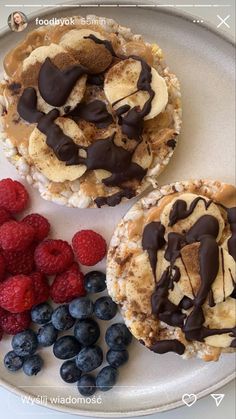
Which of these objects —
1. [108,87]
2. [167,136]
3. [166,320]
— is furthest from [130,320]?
[108,87]

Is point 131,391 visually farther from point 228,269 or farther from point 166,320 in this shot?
point 228,269

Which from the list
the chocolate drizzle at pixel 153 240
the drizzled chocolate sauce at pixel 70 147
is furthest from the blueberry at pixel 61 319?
the drizzled chocolate sauce at pixel 70 147

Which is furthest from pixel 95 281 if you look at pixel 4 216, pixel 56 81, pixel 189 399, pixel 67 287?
pixel 56 81

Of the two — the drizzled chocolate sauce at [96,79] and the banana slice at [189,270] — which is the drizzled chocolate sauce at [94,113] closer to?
the drizzled chocolate sauce at [96,79]

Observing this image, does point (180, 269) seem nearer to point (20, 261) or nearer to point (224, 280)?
point (224, 280)

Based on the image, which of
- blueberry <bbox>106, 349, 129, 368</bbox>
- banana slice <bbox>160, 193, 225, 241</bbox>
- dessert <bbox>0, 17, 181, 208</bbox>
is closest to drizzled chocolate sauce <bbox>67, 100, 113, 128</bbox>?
dessert <bbox>0, 17, 181, 208</bbox>

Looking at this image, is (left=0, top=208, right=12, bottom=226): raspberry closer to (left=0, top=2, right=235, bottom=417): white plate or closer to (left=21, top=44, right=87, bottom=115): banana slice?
(left=0, top=2, right=235, bottom=417): white plate
